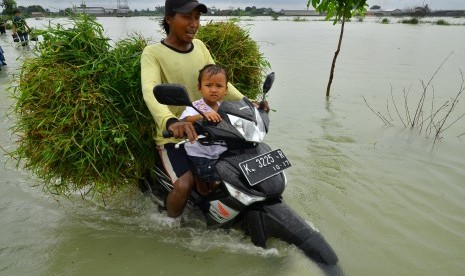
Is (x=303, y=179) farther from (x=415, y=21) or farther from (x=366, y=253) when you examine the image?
(x=415, y=21)

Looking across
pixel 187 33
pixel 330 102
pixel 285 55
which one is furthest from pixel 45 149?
pixel 285 55

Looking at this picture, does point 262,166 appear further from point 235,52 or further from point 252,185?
point 235,52

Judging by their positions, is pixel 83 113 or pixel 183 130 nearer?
pixel 183 130

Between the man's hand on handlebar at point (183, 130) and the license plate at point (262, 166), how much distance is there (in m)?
0.37

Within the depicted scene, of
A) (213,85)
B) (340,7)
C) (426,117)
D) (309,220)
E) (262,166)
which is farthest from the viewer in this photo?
(340,7)

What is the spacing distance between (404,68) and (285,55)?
508 cm

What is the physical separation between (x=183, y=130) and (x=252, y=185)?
0.55 meters

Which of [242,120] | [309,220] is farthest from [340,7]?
[242,120]

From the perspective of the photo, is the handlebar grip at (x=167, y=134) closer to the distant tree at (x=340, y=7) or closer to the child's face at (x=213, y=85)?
the child's face at (x=213, y=85)

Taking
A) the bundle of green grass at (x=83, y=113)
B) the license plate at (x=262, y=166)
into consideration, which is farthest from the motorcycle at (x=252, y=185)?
the bundle of green grass at (x=83, y=113)

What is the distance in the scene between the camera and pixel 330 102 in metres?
7.39

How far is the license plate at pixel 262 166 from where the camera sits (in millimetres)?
2266

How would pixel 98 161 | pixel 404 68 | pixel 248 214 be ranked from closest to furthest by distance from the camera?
pixel 248 214 → pixel 98 161 → pixel 404 68

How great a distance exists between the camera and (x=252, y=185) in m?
2.25
